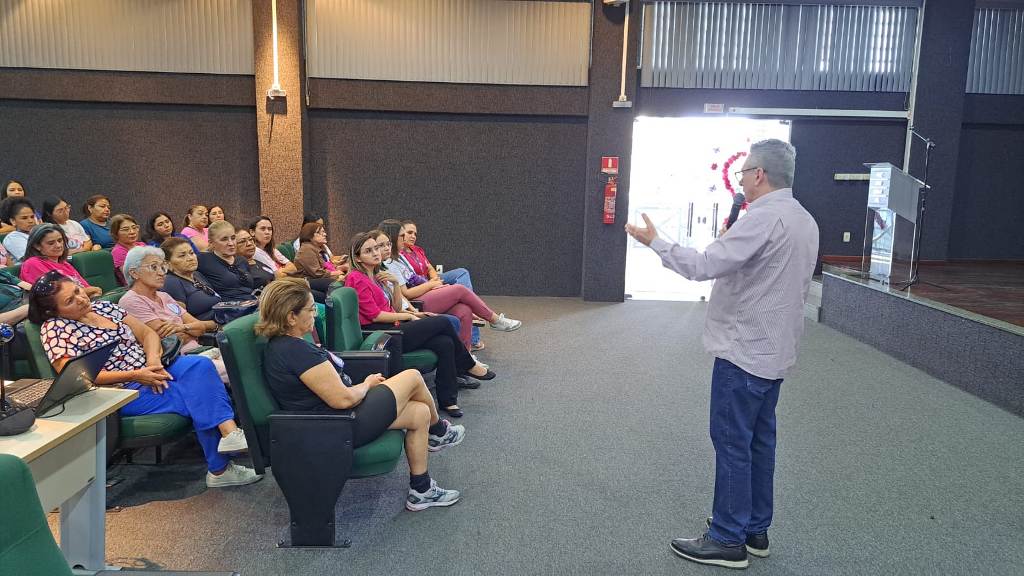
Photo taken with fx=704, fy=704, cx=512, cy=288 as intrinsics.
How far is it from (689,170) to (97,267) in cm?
645

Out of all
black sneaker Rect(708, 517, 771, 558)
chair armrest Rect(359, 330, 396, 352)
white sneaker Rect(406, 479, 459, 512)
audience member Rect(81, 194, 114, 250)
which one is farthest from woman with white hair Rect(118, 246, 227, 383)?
audience member Rect(81, 194, 114, 250)

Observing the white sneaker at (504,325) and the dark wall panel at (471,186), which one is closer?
the white sneaker at (504,325)

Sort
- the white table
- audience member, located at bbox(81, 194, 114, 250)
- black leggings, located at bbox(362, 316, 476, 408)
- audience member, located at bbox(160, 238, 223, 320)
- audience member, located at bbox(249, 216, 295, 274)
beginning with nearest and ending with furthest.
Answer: the white table
audience member, located at bbox(160, 238, 223, 320)
black leggings, located at bbox(362, 316, 476, 408)
audience member, located at bbox(249, 216, 295, 274)
audience member, located at bbox(81, 194, 114, 250)

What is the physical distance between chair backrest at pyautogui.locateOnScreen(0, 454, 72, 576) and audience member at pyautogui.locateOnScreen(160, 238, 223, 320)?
289 centimetres

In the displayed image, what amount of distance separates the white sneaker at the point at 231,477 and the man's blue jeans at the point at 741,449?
6.88 feet

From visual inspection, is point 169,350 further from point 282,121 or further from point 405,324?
point 282,121

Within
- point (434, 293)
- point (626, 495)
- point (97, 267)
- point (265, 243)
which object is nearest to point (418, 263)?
point (434, 293)

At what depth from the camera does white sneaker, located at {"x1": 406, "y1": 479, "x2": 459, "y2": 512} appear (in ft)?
10.1

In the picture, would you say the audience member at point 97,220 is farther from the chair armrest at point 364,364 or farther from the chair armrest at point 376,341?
the chair armrest at point 364,364

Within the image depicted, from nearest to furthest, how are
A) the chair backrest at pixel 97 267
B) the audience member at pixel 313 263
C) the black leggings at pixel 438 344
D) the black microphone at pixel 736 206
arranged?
the black leggings at pixel 438 344 < the chair backrest at pixel 97 267 < the audience member at pixel 313 263 < the black microphone at pixel 736 206

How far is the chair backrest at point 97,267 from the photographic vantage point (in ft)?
15.5

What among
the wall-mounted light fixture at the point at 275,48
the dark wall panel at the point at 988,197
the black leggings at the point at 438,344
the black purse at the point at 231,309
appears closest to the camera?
the black purse at the point at 231,309

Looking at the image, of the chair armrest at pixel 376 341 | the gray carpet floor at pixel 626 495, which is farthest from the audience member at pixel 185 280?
the chair armrest at pixel 376 341

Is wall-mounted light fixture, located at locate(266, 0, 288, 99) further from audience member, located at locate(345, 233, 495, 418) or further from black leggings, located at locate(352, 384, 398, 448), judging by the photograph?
black leggings, located at locate(352, 384, 398, 448)
